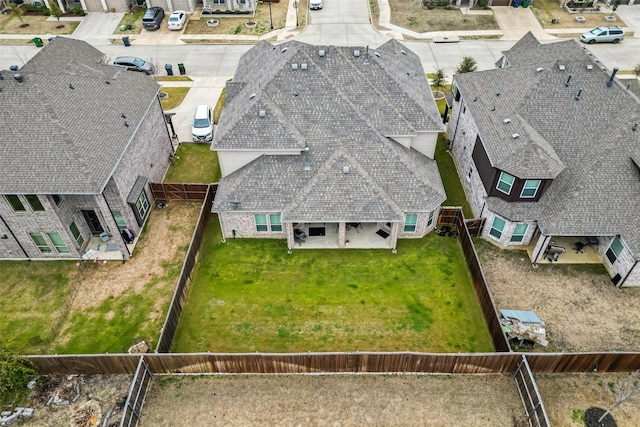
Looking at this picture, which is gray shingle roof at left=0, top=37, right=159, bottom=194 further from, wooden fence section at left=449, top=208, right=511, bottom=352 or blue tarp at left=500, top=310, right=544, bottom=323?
blue tarp at left=500, top=310, right=544, bottom=323

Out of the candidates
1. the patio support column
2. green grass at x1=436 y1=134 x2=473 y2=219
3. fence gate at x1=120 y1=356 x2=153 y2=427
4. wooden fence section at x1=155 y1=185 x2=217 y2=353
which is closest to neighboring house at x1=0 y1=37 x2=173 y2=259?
wooden fence section at x1=155 y1=185 x2=217 y2=353

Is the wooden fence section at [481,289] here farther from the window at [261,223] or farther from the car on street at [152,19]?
the car on street at [152,19]

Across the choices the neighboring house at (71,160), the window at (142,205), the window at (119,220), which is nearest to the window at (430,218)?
the neighboring house at (71,160)

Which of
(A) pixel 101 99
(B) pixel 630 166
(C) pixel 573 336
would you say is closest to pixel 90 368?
(A) pixel 101 99

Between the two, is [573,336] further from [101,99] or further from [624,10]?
[624,10]

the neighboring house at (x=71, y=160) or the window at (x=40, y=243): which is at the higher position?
the neighboring house at (x=71, y=160)

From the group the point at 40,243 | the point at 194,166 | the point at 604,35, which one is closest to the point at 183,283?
the point at 40,243

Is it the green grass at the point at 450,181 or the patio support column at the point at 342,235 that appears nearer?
the patio support column at the point at 342,235
